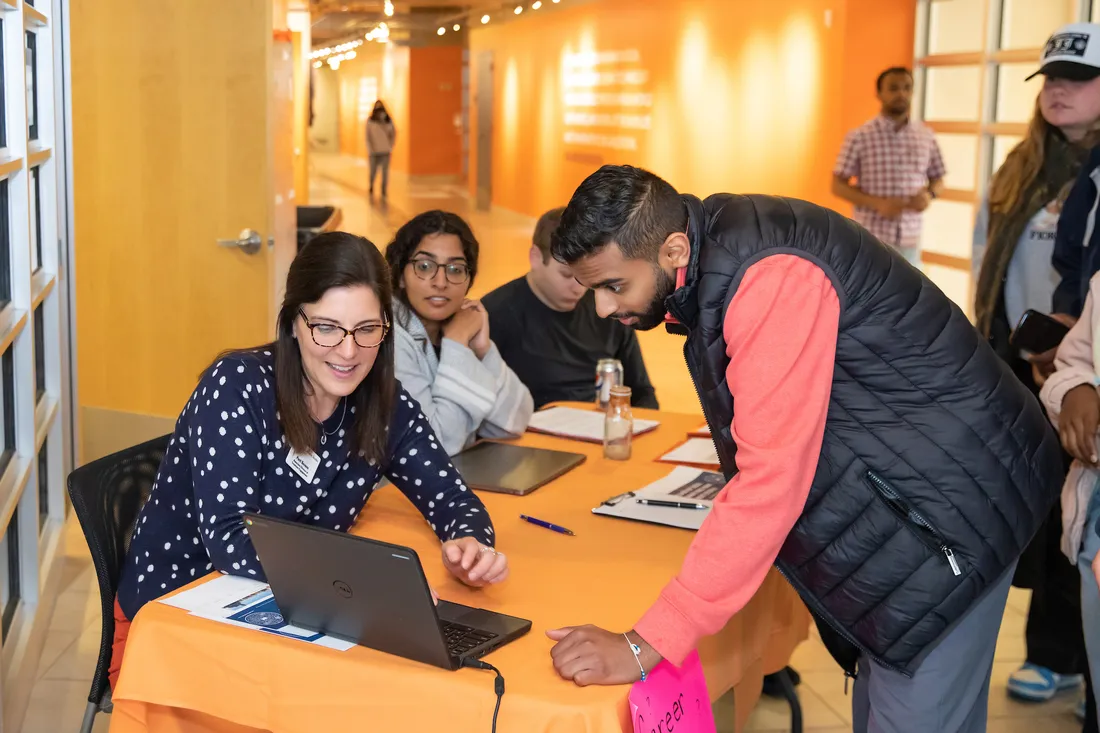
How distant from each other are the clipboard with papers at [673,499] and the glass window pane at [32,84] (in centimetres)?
226

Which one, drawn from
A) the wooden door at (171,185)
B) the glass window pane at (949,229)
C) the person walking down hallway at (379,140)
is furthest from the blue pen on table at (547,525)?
the person walking down hallway at (379,140)

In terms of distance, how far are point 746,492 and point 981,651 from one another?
0.62 metres

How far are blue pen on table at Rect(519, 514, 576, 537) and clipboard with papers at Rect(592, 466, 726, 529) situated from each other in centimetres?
13

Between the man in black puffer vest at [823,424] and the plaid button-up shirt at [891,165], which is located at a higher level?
the plaid button-up shirt at [891,165]

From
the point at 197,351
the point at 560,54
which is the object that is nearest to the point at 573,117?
the point at 560,54

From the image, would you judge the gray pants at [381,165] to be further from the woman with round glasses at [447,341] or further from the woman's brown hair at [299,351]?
the woman's brown hair at [299,351]

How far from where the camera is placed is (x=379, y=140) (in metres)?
20.4

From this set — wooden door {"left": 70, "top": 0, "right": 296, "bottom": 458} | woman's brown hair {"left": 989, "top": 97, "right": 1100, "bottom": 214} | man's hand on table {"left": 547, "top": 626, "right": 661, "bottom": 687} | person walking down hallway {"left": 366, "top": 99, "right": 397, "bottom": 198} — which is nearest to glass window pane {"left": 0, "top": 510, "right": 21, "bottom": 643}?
wooden door {"left": 70, "top": 0, "right": 296, "bottom": 458}

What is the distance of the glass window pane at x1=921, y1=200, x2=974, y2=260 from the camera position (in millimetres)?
7834

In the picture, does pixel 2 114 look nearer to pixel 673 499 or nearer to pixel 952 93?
pixel 673 499

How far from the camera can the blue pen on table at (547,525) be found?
2.28 m

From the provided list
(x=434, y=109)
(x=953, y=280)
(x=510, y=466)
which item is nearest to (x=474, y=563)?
(x=510, y=466)

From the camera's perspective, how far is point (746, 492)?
163cm

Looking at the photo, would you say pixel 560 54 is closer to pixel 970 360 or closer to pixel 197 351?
pixel 197 351
